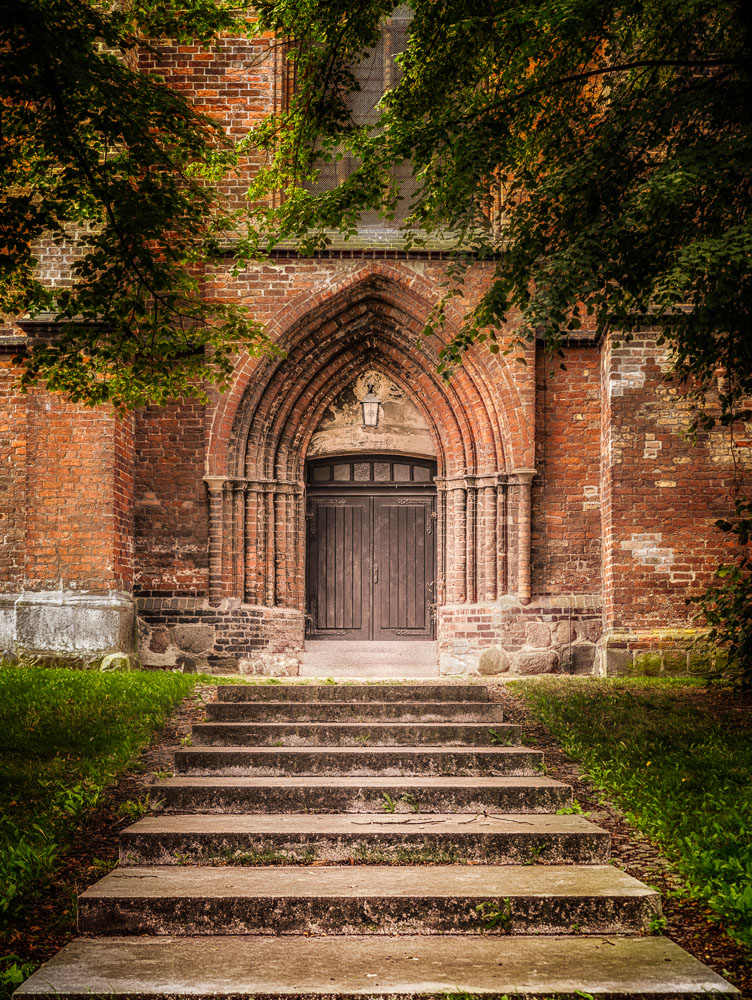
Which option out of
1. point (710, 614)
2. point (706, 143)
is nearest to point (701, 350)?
point (706, 143)

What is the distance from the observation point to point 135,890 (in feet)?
11.8

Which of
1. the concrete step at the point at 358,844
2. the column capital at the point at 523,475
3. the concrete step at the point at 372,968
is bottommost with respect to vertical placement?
the concrete step at the point at 372,968

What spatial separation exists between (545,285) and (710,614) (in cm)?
351

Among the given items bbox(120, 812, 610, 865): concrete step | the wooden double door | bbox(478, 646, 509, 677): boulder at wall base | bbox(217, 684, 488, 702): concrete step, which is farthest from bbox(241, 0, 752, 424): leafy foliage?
the wooden double door

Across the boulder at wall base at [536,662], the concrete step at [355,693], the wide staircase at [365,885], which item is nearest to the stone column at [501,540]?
the boulder at wall base at [536,662]

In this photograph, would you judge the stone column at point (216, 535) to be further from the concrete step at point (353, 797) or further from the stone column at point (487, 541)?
the concrete step at point (353, 797)

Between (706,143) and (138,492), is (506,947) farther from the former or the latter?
(138,492)

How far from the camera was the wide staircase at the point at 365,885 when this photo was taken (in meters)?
3.01

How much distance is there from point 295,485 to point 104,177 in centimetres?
560

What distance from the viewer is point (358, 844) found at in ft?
13.4

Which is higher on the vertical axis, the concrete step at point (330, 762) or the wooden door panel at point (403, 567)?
the wooden door panel at point (403, 567)

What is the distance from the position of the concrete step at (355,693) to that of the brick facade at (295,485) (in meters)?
3.42

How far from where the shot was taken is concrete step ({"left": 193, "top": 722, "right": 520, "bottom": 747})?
18.0 ft

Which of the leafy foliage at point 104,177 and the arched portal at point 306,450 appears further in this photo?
the arched portal at point 306,450
